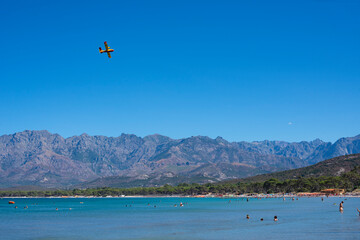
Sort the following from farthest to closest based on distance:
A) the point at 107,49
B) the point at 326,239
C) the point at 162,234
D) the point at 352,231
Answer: the point at 107,49 → the point at 162,234 → the point at 352,231 → the point at 326,239

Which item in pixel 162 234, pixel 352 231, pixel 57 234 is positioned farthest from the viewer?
pixel 57 234

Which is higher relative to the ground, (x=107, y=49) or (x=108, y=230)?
(x=107, y=49)

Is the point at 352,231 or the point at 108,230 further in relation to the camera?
the point at 108,230

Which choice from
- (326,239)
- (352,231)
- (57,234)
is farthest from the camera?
(57,234)

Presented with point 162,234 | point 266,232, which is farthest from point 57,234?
point 266,232

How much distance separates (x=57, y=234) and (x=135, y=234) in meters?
16.0

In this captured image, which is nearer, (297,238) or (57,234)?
(297,238)

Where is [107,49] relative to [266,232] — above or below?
above

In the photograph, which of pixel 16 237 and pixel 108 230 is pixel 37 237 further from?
pixel 108 230

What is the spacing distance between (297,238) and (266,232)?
29.4 ft

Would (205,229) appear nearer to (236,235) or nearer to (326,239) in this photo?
(236,235)

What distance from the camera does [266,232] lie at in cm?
7219

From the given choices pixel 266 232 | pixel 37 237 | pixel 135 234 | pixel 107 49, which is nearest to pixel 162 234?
pixel 135 234

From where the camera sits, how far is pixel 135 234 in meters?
76.6
